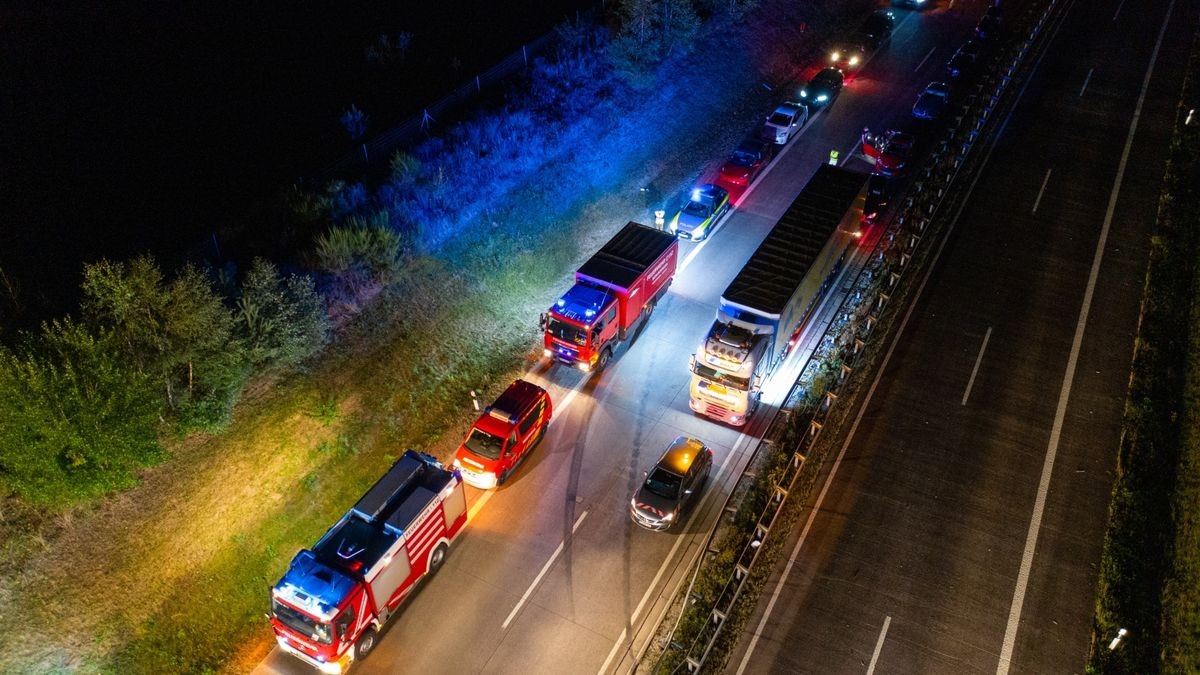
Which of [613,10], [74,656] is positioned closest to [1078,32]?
[613,10]

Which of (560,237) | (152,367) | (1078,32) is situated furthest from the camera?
(1078,32)

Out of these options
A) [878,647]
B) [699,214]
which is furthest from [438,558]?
[699,214]

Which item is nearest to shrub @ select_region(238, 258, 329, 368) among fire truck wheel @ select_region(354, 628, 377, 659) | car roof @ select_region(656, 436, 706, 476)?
fire truck wheel @ select_region(354, 628, 377, 659)

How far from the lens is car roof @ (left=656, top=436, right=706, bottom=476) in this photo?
23141mm

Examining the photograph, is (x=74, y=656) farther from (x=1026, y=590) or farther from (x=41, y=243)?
(x=1026, y=590)

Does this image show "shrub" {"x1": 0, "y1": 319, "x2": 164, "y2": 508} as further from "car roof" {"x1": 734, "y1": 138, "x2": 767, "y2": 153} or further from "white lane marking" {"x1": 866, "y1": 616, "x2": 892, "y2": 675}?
"car roof" {"x1": 734, "y1": 138, "x2": 767, "y2": 153}

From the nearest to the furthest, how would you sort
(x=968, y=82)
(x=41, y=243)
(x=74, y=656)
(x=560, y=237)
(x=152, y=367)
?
(x=74, y=656)
(x=152, y=367)
(x=41, y=243)
(x=560, y=237)
(x=968, y=82)

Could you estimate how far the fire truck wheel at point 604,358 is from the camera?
91.7 feet

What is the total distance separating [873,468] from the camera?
77.9 ft

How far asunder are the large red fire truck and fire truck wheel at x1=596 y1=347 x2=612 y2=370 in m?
7.94

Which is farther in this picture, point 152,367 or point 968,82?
point 968,82

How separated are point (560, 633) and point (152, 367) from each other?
1426 centimetres

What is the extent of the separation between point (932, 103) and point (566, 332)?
89.3 feet

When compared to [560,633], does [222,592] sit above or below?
above
